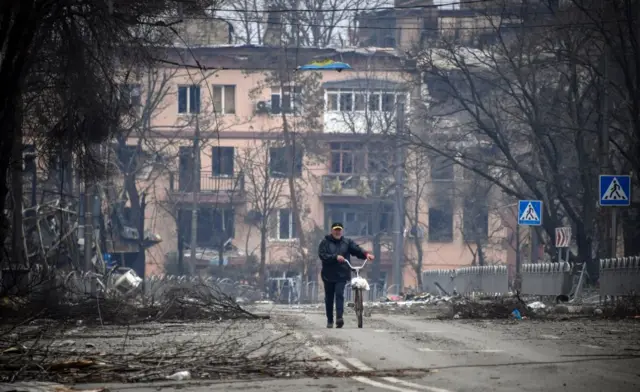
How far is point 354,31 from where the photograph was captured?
265 feet

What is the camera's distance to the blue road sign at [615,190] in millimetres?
30766

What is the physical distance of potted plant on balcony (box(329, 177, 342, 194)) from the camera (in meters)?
81.2

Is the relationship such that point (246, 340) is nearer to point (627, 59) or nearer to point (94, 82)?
point (94, 82)

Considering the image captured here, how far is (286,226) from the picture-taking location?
82.4 meters

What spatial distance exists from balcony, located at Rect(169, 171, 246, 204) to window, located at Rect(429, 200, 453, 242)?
41.0ft

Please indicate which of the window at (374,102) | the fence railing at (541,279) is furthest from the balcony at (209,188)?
the fence railing at (541,279)

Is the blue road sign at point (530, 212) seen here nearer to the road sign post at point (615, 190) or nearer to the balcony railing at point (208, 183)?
the road sign post at point (615, 190)

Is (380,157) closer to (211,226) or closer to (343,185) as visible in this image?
(343,185)

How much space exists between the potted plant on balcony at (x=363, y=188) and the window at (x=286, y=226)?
191 inches

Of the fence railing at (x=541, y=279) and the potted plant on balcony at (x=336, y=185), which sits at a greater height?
the potted plant on balcony at (x=336, y=185)

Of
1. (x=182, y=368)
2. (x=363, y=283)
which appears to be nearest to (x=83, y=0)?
(x=363, y=283)

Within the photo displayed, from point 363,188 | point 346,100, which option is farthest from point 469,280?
point 346,100

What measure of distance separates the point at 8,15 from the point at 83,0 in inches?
61.9

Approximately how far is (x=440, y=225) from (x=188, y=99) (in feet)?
58.9
